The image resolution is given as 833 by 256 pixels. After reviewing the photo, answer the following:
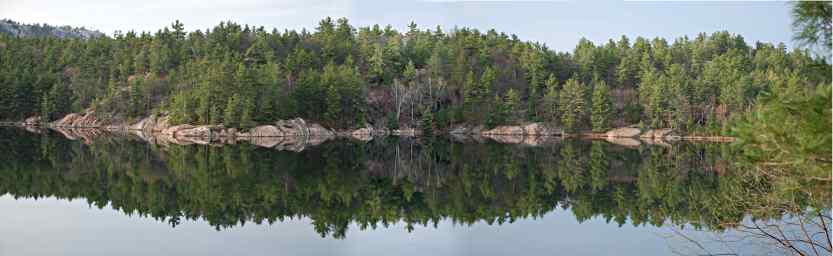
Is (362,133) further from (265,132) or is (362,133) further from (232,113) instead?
(232,113)

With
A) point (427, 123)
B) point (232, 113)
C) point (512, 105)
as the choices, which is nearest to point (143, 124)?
point (232, 113)

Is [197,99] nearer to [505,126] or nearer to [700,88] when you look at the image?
[505,126]

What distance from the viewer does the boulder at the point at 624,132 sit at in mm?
60781

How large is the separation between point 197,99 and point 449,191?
130 ft

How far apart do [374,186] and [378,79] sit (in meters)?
51.9

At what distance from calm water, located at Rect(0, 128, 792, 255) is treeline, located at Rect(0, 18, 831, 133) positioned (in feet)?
90.5

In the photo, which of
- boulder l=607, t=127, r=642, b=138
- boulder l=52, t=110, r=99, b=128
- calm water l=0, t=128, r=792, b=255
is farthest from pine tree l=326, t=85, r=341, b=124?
calm water l=0, t=128, r=792, b=255

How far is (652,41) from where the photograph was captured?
9331cm

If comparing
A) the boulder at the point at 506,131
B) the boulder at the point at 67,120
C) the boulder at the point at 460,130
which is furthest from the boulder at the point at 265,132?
the boulder at the point at 67,120

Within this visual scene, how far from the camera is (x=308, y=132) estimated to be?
177ft

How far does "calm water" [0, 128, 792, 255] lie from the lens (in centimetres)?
1225

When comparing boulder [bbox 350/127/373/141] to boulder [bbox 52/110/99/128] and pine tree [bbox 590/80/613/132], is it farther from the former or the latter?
boulder [bbox 52/110/99/128]

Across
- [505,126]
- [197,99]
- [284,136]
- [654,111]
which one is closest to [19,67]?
[197,99]

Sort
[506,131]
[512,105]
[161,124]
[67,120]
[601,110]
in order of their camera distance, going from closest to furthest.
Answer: [161,124] → [601,110] → [506,131] → [512,105] → [67,120]
